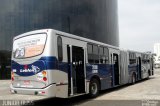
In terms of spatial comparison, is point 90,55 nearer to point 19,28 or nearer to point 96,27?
point 19,28

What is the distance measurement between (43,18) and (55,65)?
39141mm

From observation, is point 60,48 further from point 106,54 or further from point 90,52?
point 106,54

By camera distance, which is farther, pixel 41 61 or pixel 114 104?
pixel 114 104

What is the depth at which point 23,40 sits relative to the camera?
12102mm

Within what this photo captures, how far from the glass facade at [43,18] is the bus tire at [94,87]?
33.1 meters

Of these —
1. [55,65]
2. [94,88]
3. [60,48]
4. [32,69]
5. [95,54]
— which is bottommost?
[94,88]

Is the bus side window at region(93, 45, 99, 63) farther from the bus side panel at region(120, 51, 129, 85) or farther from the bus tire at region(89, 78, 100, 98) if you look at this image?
the bus side panel at region(120, 51, 129, 85)

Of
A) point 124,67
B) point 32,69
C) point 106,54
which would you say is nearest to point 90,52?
point 106,54

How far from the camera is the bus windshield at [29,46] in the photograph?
11.3 meters

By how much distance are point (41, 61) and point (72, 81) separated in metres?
1.99

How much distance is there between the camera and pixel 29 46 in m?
11.7

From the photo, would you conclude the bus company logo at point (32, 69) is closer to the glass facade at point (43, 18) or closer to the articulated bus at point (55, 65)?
the articulated bus at point (55, 65)

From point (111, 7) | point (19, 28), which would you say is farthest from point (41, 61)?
point (111, 7)

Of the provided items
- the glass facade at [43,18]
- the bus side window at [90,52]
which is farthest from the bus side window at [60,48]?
the glass facade at [43,18]
